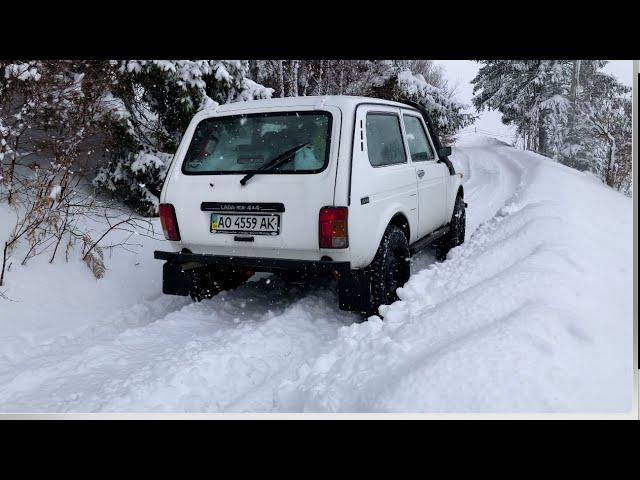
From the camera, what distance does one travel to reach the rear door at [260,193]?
3629mm

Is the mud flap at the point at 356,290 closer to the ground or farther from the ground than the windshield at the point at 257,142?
closer to the ground

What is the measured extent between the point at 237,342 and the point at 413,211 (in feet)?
6.86

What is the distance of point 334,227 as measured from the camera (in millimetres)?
3549

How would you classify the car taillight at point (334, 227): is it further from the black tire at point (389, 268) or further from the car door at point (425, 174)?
the car door at point (425, 174)

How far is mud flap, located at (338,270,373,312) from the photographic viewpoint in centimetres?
366

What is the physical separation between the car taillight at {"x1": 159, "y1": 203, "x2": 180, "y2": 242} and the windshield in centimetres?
34

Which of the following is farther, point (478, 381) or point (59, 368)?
point (59, 368)

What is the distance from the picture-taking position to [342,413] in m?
2.57

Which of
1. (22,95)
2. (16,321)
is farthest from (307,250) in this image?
(22,95)

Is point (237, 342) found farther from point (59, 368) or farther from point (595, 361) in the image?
point (595, 361)

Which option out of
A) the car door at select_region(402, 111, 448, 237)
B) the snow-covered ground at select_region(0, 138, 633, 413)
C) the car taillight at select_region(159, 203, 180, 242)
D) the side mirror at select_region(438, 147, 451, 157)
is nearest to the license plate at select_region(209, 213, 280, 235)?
the car taillight at select_region(159, 203, 180, 242)

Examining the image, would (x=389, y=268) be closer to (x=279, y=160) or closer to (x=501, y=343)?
(x=279, y=160)

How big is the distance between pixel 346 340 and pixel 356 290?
38 centimetres

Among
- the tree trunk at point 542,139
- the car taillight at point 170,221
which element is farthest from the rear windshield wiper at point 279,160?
the tree trunk at point 542,139
